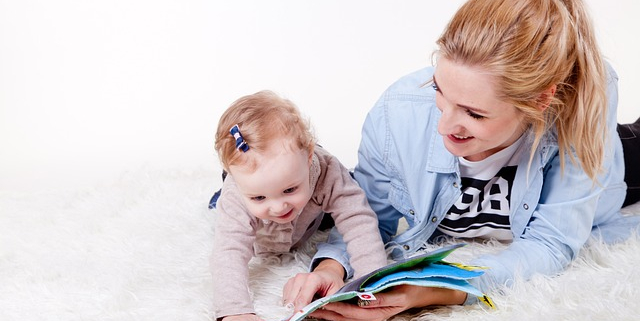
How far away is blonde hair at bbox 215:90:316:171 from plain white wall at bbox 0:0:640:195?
1593 mm

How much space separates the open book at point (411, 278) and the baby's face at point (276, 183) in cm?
28

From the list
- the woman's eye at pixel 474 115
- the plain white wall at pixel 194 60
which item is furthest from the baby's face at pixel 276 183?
the plain white wall at pixel 194 60

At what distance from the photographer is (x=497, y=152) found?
2.00 meters

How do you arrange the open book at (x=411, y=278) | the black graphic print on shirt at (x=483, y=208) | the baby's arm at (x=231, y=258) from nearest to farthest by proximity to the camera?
1. the open book at (x=411, y=278)
2. the baby's arm at (x=231, y=258)
3. the black graphic print on shirt at (x=483, y=208)

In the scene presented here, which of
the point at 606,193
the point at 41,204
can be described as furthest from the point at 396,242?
the point at 41,204

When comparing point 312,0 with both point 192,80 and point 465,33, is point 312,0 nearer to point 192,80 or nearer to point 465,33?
point 192,80

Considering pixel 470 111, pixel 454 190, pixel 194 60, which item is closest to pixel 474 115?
pixel 470 111

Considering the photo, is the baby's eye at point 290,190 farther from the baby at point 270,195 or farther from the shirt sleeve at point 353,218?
the shirt sleeve at point 353,218

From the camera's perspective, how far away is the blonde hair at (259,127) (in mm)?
1787

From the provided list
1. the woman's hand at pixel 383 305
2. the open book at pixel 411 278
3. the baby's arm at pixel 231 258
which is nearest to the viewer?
the open book at pixel 411 278

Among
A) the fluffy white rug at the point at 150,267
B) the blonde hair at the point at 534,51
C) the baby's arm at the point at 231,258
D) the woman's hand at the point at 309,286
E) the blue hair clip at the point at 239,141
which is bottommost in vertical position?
the fluffy white rug at the point at 150,267

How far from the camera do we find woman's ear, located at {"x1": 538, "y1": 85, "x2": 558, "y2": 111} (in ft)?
5.78

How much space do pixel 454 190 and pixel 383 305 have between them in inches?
18.2

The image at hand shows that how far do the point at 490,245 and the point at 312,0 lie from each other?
1.91m
